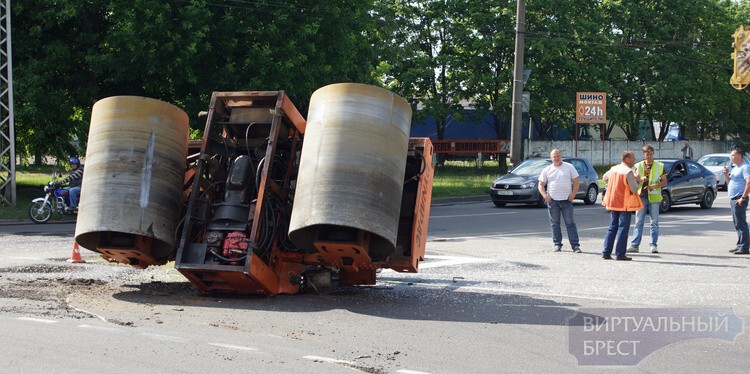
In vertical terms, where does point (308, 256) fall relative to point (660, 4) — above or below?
below

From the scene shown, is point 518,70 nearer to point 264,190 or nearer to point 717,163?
point 717,163

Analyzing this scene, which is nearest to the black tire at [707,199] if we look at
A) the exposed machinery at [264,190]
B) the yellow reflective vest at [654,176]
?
the yellow reflective vest at [654,176]

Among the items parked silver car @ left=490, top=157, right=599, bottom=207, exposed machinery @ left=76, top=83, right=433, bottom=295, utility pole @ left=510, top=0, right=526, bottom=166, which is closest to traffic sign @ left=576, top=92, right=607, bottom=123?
utility pole @ left=510, top=0, right=526, bottom=166

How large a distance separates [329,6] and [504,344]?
22.2 m

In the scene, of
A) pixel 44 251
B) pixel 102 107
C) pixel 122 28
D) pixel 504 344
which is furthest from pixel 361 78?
pixel 504 344

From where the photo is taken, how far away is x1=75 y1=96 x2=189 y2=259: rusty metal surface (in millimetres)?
10391

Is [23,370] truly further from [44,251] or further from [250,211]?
[44,251]

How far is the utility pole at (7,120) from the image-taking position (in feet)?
77.0

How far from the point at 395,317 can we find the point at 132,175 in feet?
11.1

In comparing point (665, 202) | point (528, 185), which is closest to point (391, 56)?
point (528, 185)

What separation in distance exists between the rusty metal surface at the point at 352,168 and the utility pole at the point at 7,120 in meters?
15.7

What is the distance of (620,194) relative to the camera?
48.4 feet

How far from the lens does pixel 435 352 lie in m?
7.80

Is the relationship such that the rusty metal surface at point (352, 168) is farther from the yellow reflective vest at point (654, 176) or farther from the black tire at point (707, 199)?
the black tire at point (707, 199)
